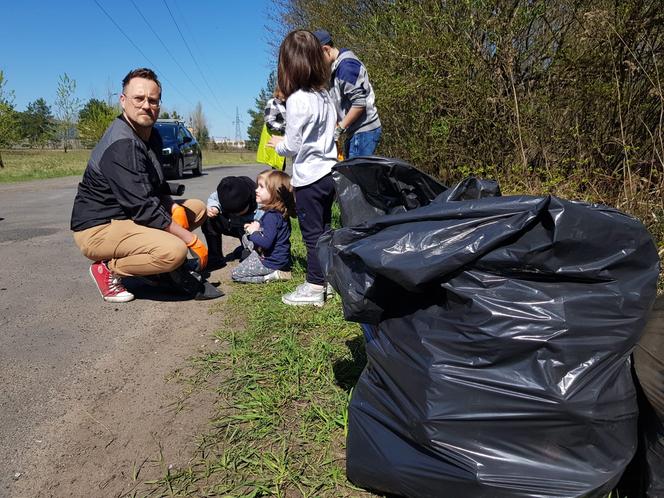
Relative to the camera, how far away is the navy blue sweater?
165 inches

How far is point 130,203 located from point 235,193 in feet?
3.87

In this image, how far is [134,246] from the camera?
3.53m

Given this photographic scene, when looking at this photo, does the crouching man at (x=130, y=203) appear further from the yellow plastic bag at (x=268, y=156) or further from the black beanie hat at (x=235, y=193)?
the yellow plastic bag at (x=268, y=156)

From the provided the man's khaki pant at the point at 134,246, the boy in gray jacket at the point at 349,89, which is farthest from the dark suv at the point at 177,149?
the man's khaki pant at the point at 134,246

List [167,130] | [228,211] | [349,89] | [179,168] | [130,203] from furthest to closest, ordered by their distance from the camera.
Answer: [167,130] → [179,168] → [228,211] → [349,89] → [130,203]

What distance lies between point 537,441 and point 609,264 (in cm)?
57

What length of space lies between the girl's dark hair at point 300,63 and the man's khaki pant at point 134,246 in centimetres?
132

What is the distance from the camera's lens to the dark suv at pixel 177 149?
48.6 ft

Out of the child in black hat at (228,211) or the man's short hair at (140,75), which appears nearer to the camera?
the man's short hair at (140,75)

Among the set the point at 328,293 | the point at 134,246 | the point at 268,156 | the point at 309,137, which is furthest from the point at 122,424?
the point at 268,156

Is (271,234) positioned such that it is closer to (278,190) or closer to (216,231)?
(278,190)

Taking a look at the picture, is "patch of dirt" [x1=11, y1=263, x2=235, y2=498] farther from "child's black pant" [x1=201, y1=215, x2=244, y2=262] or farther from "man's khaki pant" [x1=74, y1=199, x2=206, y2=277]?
"child's black pant" [x1=201, y1=215, x2=244, y2=262]

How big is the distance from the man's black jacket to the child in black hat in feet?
2.80

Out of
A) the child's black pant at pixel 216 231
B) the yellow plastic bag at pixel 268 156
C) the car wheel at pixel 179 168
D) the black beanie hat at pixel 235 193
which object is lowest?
the car wheel at pixel 179 168
